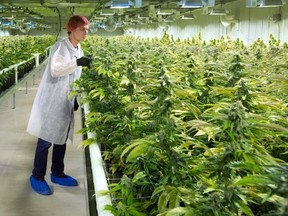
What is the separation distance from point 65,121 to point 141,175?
211 cm

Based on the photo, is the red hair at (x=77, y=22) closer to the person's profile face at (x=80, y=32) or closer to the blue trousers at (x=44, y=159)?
the person's profile face at (x=80, y=32)

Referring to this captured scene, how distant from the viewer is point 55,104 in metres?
3.40

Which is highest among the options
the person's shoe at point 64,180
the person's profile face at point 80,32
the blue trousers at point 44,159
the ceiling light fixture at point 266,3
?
the ceiling light fixture at point 266,3

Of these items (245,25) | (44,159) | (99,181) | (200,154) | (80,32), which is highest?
(245,25)

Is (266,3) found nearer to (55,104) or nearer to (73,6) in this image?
(55,104)

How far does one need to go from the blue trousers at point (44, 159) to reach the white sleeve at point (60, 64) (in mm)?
659

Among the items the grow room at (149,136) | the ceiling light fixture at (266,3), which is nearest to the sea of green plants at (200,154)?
the grow room at (149,136)

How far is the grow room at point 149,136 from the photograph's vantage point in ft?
3.92

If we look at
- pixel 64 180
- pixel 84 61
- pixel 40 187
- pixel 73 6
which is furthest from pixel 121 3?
pixel 73 6

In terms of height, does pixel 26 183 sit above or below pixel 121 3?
below

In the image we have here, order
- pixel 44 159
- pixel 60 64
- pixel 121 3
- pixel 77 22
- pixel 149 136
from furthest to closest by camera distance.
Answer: pixel 121 3 → pixel 44 159 → pixel 77 22 → pixel 60 64 → pixel 149 136

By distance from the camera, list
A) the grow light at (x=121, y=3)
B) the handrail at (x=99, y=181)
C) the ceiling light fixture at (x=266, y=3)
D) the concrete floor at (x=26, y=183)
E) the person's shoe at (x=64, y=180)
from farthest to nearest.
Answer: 1. the grow light at (x=121, y=3)
2. the ceiling light fixture at (x=266, y=3)
3. the person's shoe at (x=64, y=180)
4. the concrete floor at (x=26, y=183)
5. the handrail at (x=99, y=181)

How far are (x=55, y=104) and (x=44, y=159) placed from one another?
0.51m

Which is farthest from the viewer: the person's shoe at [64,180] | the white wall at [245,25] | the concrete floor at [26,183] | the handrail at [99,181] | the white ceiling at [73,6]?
the white ceiling at [73,6]
